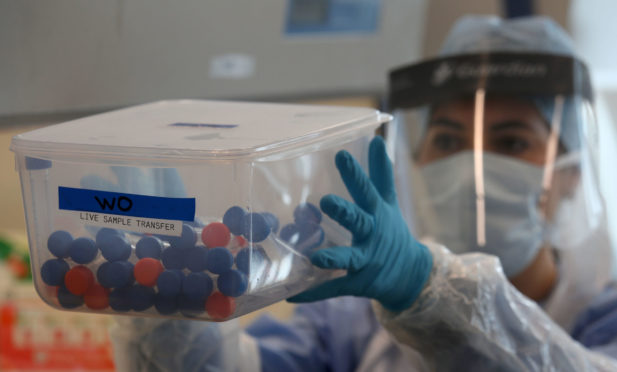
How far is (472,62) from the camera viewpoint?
138 cm

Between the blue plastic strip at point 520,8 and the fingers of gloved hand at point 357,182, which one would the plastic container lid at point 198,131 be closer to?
the fingers of gloved hand at point 357,182

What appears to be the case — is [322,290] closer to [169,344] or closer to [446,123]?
[169,344]

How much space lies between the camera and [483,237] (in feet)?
4.30

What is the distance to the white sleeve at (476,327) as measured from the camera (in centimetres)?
93

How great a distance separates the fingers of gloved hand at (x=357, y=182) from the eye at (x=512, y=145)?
661 mm

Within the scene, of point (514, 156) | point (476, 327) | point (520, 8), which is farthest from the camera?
point (520, 8)

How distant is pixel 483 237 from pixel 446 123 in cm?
27

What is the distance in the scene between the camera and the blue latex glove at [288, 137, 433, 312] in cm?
73

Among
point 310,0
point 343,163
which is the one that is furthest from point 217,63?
point 343,163

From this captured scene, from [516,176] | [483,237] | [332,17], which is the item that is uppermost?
[332,17]

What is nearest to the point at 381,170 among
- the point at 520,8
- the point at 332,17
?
the point at 332,17

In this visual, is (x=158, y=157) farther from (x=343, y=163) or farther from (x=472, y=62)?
(x=472, y=62)

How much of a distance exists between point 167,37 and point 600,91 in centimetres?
151

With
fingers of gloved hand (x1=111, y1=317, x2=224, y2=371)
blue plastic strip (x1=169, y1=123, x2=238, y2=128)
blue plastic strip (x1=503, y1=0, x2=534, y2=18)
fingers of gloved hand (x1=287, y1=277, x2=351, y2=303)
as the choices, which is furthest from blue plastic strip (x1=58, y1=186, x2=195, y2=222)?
blue plastic strip (x1=503, y1=0, x2=534, y2=18)
